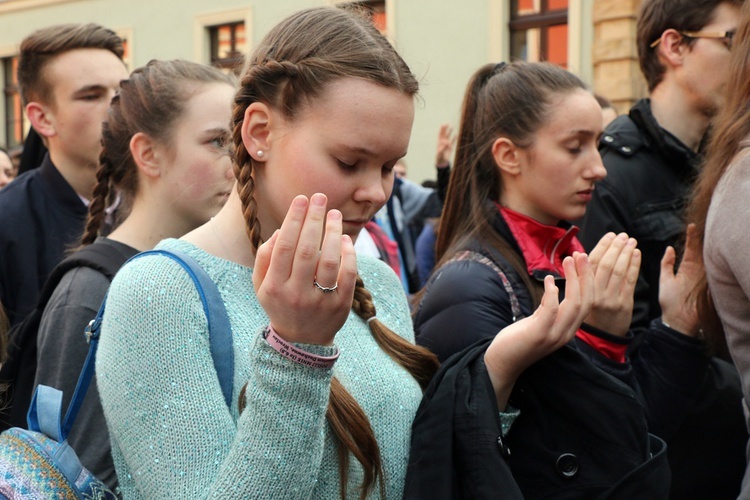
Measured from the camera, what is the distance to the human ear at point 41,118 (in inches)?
150

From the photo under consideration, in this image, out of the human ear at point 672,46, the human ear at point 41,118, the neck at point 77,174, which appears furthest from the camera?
the human ear at point 41,118

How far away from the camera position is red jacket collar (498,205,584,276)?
2.78m

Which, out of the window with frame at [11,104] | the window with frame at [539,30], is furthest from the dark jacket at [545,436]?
the window with frame at [11,104]

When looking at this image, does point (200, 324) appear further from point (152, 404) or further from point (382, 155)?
point (382, 155)

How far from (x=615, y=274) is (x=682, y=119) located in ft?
4.50

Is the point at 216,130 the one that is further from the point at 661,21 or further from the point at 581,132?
the point at 661,21

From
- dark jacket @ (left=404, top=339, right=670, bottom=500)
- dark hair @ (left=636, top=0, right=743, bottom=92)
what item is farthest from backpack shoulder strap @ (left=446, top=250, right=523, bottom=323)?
dark hair @ (left=636, top=0, right=743, bottom=92)

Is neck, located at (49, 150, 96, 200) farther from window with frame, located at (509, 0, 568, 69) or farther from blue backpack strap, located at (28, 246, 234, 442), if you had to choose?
window with frame, located at (509, 0, 568, 69)

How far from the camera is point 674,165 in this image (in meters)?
3.50

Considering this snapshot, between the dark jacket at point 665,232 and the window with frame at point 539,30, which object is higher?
the window with frame at point 539,30

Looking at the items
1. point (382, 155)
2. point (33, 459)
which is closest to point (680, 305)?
point (382, 155)

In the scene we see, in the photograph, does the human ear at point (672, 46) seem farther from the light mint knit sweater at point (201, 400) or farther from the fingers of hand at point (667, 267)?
the light mint knit sweater at point (201, 400)

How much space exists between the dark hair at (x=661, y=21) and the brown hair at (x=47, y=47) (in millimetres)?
2079

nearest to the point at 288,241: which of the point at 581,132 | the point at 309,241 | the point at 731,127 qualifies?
the point at 309,241
